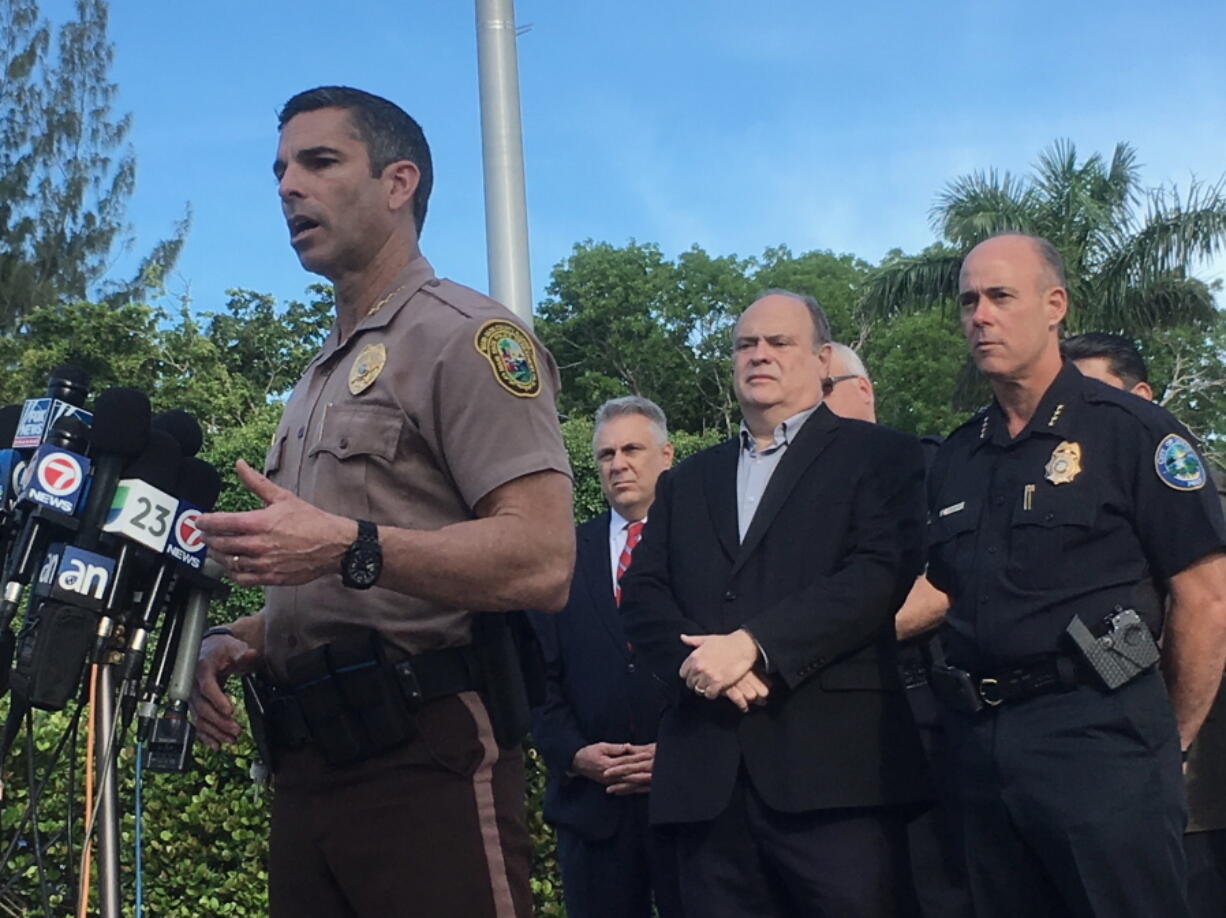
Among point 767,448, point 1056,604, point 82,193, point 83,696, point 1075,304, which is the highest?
point 82,193

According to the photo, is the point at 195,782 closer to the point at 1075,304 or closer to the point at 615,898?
the point at 615,898

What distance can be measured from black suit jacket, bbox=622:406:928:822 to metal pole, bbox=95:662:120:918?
1492 millimetres

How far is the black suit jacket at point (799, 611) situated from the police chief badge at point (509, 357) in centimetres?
110

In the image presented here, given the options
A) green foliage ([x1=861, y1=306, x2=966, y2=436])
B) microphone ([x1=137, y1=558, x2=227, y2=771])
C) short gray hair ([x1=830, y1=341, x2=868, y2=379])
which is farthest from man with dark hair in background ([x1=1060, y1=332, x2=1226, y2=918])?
green foliage ([x1=861, y1=306, x2=966, y2=436])

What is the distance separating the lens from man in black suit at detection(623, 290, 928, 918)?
3.22 meters

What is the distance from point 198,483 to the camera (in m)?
2.34

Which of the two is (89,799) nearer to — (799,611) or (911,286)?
(799,611)

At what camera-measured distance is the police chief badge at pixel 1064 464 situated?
11.0 ft

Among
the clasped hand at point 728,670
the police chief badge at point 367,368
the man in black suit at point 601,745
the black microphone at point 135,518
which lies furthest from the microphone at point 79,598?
the man in black suit at point 601,745

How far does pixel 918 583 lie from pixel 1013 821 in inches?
39.9

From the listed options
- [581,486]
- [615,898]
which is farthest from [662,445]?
[581,486]

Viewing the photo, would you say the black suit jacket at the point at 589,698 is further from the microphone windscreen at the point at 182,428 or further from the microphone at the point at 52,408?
the microphone at the point at 52,408

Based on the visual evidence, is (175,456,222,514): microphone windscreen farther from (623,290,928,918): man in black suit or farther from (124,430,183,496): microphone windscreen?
(623,290,928,918): man in black suit

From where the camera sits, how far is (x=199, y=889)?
211 inches
